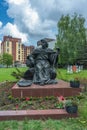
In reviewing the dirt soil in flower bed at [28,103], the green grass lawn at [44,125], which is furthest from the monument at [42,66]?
the green grass lawn at [44,125]

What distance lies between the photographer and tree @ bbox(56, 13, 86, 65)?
1378 inches

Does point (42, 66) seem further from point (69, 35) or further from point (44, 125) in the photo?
point (69, 35)

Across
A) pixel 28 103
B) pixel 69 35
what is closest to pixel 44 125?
pixel 28 103

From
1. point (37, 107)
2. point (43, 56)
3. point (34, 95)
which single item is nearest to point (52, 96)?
point (34, 95)

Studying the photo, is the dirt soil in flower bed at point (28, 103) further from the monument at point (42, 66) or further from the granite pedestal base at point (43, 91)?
the monument at point (42, 66)

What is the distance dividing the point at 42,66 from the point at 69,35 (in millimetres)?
27241

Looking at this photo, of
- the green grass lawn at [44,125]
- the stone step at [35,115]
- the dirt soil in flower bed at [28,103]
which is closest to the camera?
the green grass lawn at [44,125]

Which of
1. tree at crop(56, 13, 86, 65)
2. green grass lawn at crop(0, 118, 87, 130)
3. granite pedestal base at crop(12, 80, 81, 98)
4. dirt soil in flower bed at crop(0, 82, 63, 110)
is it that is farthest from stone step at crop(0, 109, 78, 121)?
tree at crop(56, 13, 86, 65)

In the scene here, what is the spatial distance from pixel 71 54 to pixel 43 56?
25.8 meters

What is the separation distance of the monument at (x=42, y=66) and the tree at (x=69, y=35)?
997 inches

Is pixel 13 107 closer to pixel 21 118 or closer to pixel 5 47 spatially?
pixel 21 118

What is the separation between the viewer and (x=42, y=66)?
8.73 metres

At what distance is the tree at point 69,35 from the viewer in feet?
115

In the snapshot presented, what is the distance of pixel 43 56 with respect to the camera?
8984 millimetres
